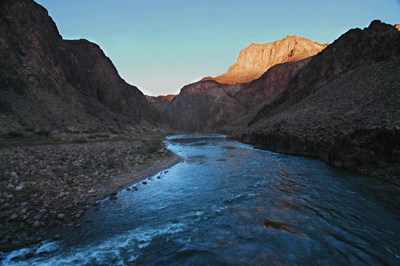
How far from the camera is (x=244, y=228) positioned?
4934mm

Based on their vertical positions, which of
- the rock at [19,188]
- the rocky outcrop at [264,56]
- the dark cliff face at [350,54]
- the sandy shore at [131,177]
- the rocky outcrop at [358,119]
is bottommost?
the sandy shore at [131,177]

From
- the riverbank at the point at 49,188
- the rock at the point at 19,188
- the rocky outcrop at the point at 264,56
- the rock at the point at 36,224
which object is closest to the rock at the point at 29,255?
the riverbank at the point at 49,188

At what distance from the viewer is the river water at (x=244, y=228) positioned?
3.84 meters

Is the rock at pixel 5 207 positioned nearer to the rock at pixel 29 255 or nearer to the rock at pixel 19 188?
the rock at pixel 19 188

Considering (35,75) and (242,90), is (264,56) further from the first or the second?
(35,75)

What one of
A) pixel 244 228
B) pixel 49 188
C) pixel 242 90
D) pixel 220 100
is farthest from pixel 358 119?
pixel 220 100

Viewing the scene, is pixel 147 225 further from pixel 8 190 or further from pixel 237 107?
pixel 237 107

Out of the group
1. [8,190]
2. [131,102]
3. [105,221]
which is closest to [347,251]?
[105,221]

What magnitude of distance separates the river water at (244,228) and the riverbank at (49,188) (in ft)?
2.14

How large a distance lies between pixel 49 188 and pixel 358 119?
56.8ft

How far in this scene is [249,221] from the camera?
5.28 metres

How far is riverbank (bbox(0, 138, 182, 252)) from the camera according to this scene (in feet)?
15.9

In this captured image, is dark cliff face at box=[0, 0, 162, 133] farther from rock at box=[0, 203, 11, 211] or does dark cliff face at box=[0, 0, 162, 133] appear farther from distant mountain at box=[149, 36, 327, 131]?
distant mountain at box=[149, 36, 327, 131]

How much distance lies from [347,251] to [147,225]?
16.1 feet
